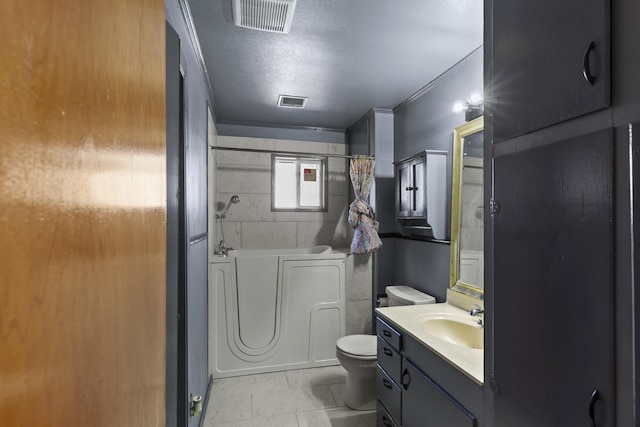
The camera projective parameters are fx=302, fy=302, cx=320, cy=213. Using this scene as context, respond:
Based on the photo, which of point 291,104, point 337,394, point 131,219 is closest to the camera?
point 131,219

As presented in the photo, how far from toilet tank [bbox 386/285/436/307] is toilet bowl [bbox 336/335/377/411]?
1.42 feet

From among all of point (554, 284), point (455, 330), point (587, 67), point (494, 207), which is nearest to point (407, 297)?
point (455, 330)

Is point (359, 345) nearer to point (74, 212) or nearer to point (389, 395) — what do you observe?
point (389, 395)

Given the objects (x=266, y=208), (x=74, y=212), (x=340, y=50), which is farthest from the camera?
(x=266, y=208)

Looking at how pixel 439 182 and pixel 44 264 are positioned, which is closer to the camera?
pixel 44 264

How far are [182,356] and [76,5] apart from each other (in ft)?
5.27

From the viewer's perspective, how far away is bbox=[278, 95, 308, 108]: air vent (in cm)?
284

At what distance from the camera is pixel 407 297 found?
2477 mm

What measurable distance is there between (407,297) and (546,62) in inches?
77.1

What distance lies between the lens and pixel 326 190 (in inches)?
150

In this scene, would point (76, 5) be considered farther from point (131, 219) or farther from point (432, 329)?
point (432, 329)

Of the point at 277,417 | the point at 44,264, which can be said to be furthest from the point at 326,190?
the point at 44,264

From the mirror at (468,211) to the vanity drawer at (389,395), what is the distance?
0.75 m

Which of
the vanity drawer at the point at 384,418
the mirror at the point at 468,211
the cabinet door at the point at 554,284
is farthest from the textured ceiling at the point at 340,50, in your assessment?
the vanity drawer at the point at 384,418
